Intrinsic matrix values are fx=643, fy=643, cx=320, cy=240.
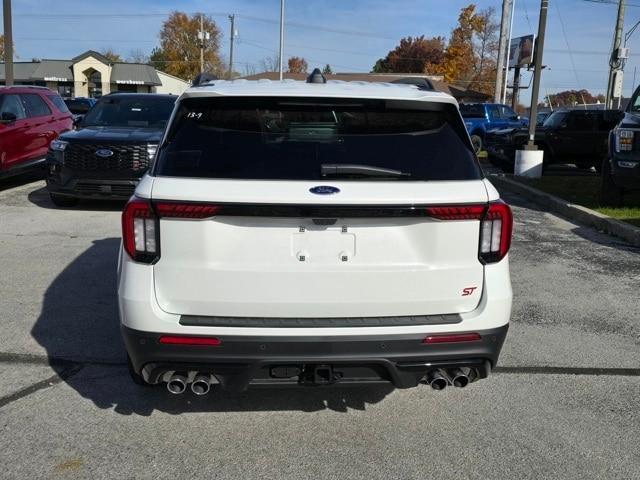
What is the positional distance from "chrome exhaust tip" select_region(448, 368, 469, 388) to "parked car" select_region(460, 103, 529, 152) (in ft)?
68.0

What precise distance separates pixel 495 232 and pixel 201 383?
5.22 feet

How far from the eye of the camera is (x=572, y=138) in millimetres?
16297

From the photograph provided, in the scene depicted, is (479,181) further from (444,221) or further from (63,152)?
(63,152)

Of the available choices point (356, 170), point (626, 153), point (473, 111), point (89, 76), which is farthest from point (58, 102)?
point (89, 76)

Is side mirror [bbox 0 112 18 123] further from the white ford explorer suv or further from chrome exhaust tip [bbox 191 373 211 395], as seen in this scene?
chrome exhaust tip [bbox 191 373 211 395]

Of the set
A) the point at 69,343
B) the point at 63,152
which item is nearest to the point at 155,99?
the point at 63,152

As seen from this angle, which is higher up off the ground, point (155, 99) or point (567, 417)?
point (155, 99)

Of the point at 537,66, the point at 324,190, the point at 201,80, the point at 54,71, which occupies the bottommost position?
the point at 324,190

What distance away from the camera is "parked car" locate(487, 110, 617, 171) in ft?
53.1

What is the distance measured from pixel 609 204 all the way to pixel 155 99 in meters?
7.94

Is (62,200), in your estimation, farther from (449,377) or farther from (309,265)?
(449,377)

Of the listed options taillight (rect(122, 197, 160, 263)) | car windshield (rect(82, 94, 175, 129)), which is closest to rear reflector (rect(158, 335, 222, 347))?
taillight (rect(122, 197, 160, 263))

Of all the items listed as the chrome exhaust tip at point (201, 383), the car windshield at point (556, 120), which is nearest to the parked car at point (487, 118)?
the car windshield at point (556, 120)

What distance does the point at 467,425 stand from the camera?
359cm
